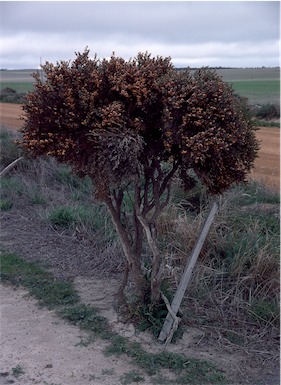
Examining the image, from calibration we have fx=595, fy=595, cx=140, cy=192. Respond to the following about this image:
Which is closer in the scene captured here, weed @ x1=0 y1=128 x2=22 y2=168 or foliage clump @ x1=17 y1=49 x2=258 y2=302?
foliage clump @ x1=17 y1=49 x2=258 y2=302

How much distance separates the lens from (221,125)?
14.3 feet

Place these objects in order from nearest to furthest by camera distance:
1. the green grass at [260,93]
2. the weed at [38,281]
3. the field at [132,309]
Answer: the field at [132,309] < the weed at [38,281] < the green grass at [260,93]

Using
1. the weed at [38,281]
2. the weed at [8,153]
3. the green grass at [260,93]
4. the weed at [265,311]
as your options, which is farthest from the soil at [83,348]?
the green grass at [260,93]

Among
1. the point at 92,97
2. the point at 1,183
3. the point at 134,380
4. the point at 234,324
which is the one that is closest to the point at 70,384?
the point at 134,380

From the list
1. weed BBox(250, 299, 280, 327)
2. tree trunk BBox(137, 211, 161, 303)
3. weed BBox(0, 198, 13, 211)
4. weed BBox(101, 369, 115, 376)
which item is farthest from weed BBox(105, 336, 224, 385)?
weed BBox(0, 198, 13, 211)

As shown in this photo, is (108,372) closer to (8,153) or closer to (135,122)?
(135,122)

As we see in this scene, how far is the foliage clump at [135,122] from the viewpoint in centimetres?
427

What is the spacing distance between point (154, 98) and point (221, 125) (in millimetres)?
541

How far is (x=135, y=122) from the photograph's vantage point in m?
4.36

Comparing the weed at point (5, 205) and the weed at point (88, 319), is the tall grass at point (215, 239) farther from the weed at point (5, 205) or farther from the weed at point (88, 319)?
the weed at point (88, 319)

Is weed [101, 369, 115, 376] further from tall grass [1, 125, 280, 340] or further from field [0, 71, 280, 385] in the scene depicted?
tall grass [1, 125, 280, 340]

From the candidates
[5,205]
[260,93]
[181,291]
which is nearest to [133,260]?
[181,291]

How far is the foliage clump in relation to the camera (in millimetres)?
4273

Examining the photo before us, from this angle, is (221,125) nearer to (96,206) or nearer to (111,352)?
(111,352)
